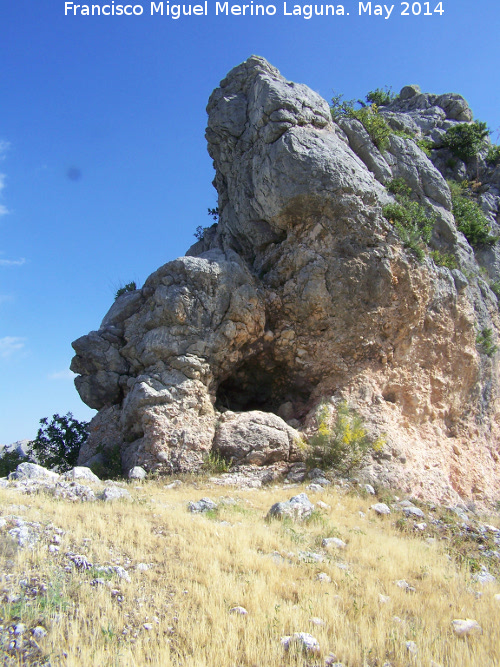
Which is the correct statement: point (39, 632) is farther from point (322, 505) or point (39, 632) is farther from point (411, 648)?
point (322, 505)

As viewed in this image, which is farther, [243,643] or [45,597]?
[45,597]

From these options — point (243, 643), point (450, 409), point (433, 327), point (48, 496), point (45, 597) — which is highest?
point (433, 327)

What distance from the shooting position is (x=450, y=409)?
14.2 meters

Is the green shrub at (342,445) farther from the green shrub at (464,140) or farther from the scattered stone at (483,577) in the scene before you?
the green shrub at (464,140)

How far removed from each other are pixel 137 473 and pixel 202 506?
8.81ft

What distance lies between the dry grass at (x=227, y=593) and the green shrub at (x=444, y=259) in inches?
349

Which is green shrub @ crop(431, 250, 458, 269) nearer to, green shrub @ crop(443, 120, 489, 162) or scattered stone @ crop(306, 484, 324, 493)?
scattered stone @ crop(306, 484, 324, 493)

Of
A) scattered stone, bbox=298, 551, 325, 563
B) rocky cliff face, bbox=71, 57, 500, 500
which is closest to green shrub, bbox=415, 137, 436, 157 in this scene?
rocky cliff face, bbox=71, 57, 500, 500

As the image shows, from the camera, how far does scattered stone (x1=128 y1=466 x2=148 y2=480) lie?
33.7 feet

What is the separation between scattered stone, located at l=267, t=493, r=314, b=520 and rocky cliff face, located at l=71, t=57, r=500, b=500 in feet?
9.26

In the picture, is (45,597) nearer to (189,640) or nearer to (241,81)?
(189,640)

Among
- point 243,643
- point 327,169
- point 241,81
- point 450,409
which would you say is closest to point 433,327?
point 450,409

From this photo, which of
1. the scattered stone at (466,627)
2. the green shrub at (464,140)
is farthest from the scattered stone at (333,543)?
the green shrub at (464,140)

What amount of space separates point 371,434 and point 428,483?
66.6 inches
